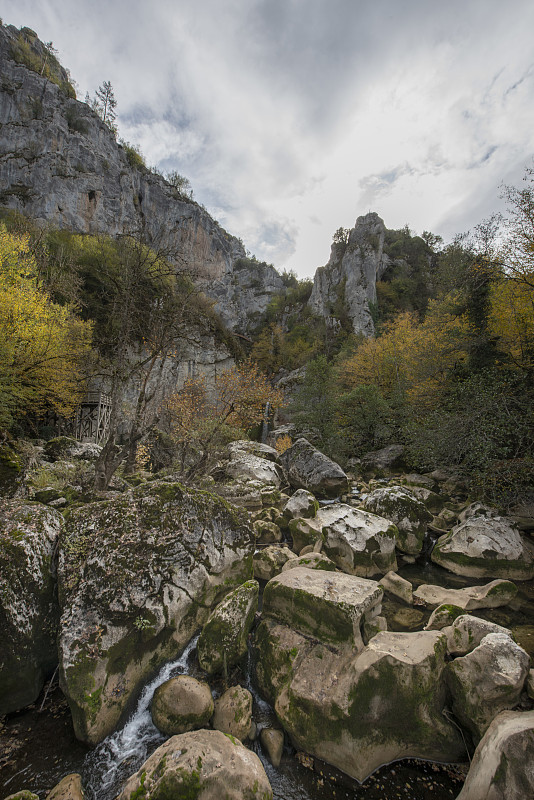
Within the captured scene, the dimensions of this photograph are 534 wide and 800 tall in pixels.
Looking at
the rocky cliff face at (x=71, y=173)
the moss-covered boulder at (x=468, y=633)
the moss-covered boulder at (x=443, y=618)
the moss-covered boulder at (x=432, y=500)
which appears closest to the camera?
the moss-covered boulder at (x=468, y=633)

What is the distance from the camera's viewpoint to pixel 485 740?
3033mm

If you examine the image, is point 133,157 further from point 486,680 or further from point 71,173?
point 486,680

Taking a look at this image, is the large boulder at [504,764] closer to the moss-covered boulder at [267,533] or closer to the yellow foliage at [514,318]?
the moss-covered boulder at [267,533]

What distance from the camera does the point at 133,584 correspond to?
4.30 meters

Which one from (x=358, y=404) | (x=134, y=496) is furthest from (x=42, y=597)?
(x=358, y=404)

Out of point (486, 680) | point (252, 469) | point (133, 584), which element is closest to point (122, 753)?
point (133, 584)

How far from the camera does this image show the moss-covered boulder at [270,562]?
663 centimetres

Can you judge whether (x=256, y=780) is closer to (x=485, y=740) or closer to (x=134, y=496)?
(x=485, y=740)

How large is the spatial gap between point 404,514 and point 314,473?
527 cm

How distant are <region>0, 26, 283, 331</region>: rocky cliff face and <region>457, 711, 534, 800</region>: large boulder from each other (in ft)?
94.6

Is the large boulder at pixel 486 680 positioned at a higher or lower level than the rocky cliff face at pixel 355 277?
lower

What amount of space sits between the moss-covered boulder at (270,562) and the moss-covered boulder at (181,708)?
296 cm

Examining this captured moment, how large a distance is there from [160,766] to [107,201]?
46419 millimetres

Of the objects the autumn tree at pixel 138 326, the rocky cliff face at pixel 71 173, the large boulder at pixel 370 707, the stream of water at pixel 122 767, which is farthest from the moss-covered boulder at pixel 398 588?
the rocky cliff face at pixel 71 173
